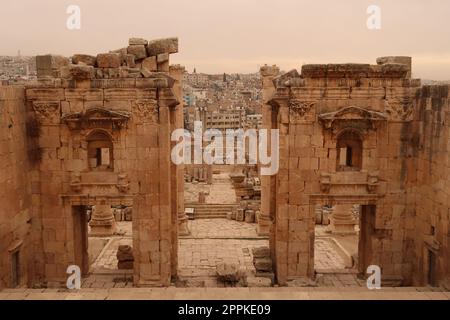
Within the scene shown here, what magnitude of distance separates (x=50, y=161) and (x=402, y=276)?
36.7ft

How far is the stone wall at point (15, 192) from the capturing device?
470 inches

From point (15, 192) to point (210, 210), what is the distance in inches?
475

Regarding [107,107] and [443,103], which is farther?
[107,107]

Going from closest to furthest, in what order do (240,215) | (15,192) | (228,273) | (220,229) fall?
(15,192), (228,273), (220,229), (240,215)

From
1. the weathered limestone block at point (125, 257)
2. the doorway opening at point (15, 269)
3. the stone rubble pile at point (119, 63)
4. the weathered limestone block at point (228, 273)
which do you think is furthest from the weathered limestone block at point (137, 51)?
the weathered limestone block at point (228, 273)

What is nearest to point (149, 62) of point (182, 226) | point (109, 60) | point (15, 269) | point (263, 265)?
point (109, 60)

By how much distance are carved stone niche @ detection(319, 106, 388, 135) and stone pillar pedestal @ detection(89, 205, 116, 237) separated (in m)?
10.8

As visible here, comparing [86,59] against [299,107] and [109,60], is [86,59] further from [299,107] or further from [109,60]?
[299,107]

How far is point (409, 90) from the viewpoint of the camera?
44.9ft

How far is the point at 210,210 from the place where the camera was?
23531 millimetres

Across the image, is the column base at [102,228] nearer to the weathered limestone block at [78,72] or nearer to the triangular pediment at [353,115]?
the weathered limestone block at [78,72]

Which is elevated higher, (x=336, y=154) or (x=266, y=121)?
(x=266, y=121)
